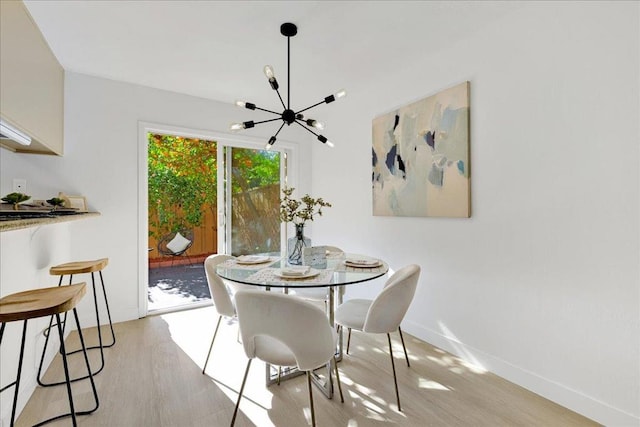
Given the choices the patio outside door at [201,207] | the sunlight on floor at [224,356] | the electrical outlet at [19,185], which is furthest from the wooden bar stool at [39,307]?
the patio outside door at [201,207]

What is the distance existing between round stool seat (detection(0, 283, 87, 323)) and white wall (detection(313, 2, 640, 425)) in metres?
2.42

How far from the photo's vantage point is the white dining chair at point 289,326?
1302 mm

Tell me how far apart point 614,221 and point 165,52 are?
3.30 meters

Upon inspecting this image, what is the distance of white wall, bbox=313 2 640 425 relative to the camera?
1.54m

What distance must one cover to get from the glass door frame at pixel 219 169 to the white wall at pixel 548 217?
6.27ft

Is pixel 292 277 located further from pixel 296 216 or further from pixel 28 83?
pixel 28 83

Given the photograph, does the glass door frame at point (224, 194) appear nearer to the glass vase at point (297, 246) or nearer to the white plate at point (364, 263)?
the glass vase at point (297, 246)

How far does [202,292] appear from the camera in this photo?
4152 mm

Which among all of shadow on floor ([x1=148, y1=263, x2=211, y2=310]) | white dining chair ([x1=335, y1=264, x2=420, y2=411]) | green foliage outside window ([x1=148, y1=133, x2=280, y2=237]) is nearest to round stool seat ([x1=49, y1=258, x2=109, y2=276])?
shadow on floor ([x1=148, y1=263, x2=211, y2=310])

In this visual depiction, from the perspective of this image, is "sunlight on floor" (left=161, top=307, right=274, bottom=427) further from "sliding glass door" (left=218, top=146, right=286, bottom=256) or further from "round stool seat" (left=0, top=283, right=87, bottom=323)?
"round stool seat" (left=0, top=283, right=87, bottom=323)

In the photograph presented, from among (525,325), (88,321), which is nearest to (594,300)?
(525,325)

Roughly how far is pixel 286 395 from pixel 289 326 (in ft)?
2.73

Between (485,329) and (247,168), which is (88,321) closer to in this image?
(247,168)

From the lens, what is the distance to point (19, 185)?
8.35ft
